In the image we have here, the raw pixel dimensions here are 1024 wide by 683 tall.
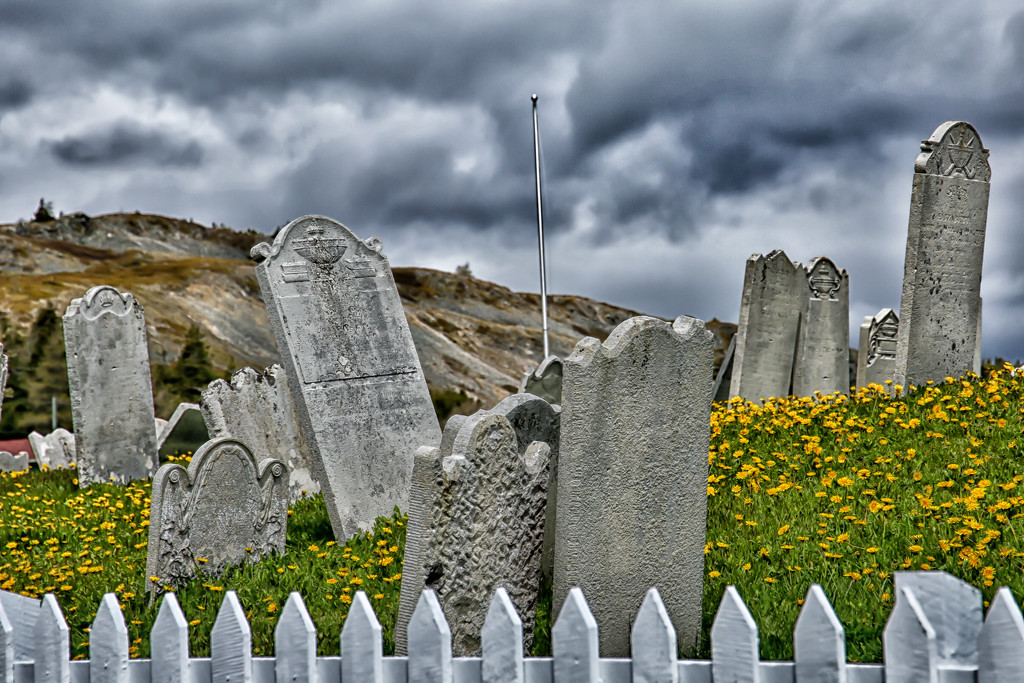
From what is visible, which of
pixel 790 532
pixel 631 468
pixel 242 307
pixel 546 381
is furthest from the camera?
pixel 242 307

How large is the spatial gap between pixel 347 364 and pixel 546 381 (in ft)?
5.76

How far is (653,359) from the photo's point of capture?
429 cm

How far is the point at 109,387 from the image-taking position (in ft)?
40.1

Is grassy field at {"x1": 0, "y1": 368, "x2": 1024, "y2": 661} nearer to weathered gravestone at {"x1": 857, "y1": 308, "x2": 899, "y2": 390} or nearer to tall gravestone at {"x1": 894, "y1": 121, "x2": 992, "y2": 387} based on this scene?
tall gravestone at {"x1": 894, "y1": 121, "x2": 992, "y2": 387}

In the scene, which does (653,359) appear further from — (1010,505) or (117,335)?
(117,335)

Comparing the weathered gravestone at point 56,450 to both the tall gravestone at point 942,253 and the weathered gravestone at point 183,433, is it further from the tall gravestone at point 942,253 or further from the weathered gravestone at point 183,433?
the tall gravestone at point 942,253

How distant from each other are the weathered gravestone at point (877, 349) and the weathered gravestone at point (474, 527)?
11326 mm

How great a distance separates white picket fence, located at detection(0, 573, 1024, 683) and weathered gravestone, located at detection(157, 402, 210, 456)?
37.7 ft

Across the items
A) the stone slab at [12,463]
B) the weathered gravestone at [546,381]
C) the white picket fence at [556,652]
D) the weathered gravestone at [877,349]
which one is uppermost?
the weathered gravestone at [877,349]

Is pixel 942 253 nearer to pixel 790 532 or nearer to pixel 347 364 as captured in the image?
pixel 790 532

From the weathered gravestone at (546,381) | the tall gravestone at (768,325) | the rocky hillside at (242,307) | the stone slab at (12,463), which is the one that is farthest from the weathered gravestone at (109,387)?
the rocky hillside at (242,307)

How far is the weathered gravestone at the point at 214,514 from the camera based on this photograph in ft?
21.0

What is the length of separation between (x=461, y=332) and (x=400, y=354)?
4972cm

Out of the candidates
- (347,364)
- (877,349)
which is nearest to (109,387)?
(347,364)
